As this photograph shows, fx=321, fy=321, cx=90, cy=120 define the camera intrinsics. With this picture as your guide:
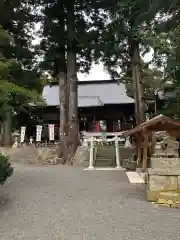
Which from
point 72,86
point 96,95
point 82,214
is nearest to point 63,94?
point 72,86

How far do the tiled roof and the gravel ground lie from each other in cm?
1566

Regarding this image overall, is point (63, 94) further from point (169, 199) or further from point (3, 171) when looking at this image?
point (169, 199)

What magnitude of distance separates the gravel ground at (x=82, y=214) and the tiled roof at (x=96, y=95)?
15661mm

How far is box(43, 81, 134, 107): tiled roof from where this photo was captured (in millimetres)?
24381

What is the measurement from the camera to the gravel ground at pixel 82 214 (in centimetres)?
456

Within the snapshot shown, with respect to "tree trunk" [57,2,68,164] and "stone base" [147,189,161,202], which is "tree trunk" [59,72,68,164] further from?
"stone base" [147,189,161,202]

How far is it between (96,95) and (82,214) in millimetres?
21349

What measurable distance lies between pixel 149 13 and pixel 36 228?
4.73 meters

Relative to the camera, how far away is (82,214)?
5.77 m

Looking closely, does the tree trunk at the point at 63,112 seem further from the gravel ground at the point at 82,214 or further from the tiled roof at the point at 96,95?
the gravel ground at the point at 82,214

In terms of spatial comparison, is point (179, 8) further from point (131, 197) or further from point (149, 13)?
point (131, 197)

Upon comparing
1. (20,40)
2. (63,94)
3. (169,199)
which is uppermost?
(20,40)

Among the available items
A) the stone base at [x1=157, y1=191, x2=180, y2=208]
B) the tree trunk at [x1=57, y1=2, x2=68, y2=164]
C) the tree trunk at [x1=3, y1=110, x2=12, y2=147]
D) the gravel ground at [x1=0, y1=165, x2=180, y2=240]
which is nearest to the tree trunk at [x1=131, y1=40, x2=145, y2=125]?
the tree trunk at [x1=57, y1=2, x2=68, y2=164]

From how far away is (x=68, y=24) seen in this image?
17.0 meters
